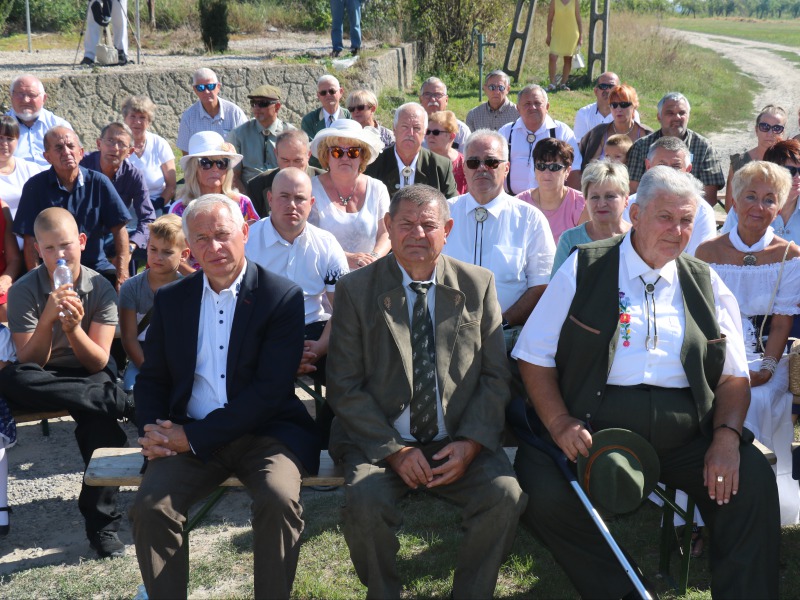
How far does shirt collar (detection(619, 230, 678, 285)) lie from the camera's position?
3.74 metres

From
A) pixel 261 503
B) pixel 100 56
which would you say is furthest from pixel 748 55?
pixel 261 503

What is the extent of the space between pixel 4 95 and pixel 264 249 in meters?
6.96

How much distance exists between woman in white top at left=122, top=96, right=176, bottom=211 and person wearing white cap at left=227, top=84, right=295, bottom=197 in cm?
66

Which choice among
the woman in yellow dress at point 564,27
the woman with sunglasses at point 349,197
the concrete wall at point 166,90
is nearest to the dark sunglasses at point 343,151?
the woman with sunglasses at point 349,197

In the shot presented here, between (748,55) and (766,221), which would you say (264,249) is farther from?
(748,55)

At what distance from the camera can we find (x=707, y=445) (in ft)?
12.1

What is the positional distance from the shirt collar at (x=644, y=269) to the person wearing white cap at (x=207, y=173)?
10.4 ft

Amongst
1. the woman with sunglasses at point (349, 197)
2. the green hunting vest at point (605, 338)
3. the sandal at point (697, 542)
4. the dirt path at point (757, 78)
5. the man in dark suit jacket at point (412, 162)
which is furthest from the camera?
the dirt path at point (757, 78)

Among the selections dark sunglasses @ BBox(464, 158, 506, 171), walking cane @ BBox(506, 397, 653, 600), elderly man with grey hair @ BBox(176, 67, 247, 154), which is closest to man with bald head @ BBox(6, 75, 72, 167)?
elderly man with grey hair @ BBox(176, 67, 247, 154)

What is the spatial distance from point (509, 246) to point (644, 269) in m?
1.25

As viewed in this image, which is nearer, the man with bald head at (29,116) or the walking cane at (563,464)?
the walking cane at (563,464)

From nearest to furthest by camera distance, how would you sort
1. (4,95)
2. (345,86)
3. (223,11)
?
(4,95), (345,86), (223,11)

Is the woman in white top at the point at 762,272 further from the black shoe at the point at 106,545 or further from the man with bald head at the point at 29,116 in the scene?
the man with bald head at the point at 29,116

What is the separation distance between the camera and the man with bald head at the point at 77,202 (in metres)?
6.00
